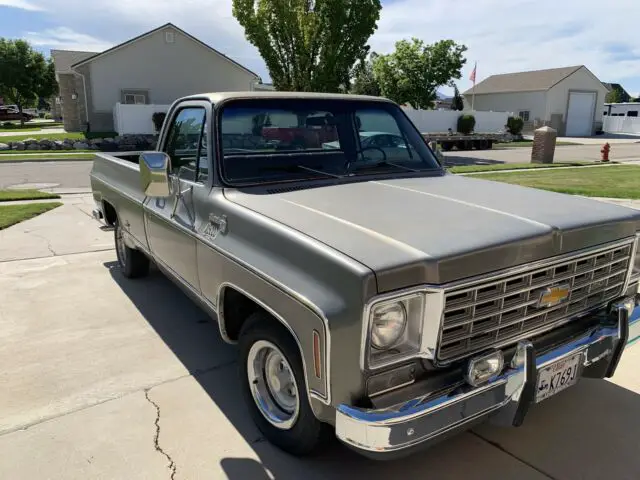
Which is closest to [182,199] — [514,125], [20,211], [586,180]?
[20,211]

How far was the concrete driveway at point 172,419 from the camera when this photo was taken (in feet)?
8.74

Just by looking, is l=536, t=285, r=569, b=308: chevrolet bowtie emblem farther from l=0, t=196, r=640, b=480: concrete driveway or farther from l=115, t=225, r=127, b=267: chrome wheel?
l=115, t=225, r=127, b=267: chrome wheel

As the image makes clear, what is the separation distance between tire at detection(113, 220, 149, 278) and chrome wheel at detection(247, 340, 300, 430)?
2.91m

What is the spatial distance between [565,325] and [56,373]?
3.31 meters

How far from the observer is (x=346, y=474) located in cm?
263

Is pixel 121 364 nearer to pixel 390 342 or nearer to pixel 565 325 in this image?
pixel 390 342

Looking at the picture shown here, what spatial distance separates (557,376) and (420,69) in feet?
136

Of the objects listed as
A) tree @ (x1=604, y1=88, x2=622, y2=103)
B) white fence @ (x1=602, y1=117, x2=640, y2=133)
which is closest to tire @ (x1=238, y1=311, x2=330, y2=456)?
white fence @ (x1=602, y1=117, x2=640, y2=133)

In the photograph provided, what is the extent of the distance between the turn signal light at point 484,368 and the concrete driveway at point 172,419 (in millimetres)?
708

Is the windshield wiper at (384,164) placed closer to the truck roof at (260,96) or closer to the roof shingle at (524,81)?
the truck roof at (260,96)

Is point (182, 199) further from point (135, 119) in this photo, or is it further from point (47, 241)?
point (135, 119)

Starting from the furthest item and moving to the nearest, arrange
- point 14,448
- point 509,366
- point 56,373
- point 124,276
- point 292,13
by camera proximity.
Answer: point 292,13
point 124,276
point 56,373
point 14,448
point 509,366

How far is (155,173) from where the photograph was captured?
331cm

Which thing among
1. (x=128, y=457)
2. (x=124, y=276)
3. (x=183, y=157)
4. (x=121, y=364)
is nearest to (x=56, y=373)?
(x=121, y=364)
